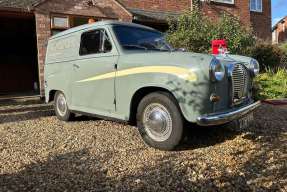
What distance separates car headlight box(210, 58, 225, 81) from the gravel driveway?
3.38 feet

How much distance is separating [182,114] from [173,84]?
16.5 inches

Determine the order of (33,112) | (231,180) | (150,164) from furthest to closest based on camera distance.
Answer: (33,112)
(150,164)
(231,180)

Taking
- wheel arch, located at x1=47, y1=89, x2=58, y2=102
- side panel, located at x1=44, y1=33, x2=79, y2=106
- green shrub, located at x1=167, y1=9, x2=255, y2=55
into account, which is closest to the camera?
side panel, located at x1=44, y1=33, x2=79, y2=106

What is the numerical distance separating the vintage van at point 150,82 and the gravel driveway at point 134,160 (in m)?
0.37

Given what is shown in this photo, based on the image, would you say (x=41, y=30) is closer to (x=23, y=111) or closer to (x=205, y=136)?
(x=23, y=111)

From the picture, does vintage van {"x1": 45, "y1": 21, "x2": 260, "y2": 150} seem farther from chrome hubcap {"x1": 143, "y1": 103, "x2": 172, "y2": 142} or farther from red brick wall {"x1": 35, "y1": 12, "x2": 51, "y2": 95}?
red brick wall {"x1": 35, "y1": 12, "x2": 51, "y2": 95}

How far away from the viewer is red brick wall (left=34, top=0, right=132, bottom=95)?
441 inches

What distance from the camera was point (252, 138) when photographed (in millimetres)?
5605

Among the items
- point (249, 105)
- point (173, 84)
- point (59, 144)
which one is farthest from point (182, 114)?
point (59, 144)

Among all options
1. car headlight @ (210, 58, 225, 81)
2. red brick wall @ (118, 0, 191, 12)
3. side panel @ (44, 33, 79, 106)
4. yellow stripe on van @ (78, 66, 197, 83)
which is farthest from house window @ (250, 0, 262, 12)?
car headlight @ (210, 58, 225, 81)

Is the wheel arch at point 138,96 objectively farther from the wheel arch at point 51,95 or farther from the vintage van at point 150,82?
the wheel arch at point 51,95

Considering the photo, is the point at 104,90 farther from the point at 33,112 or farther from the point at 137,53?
the point at 33,112

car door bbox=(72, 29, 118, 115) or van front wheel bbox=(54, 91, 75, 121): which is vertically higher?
car door bbox=(72, 29, 118, 115)

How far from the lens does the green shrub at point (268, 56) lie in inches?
595
